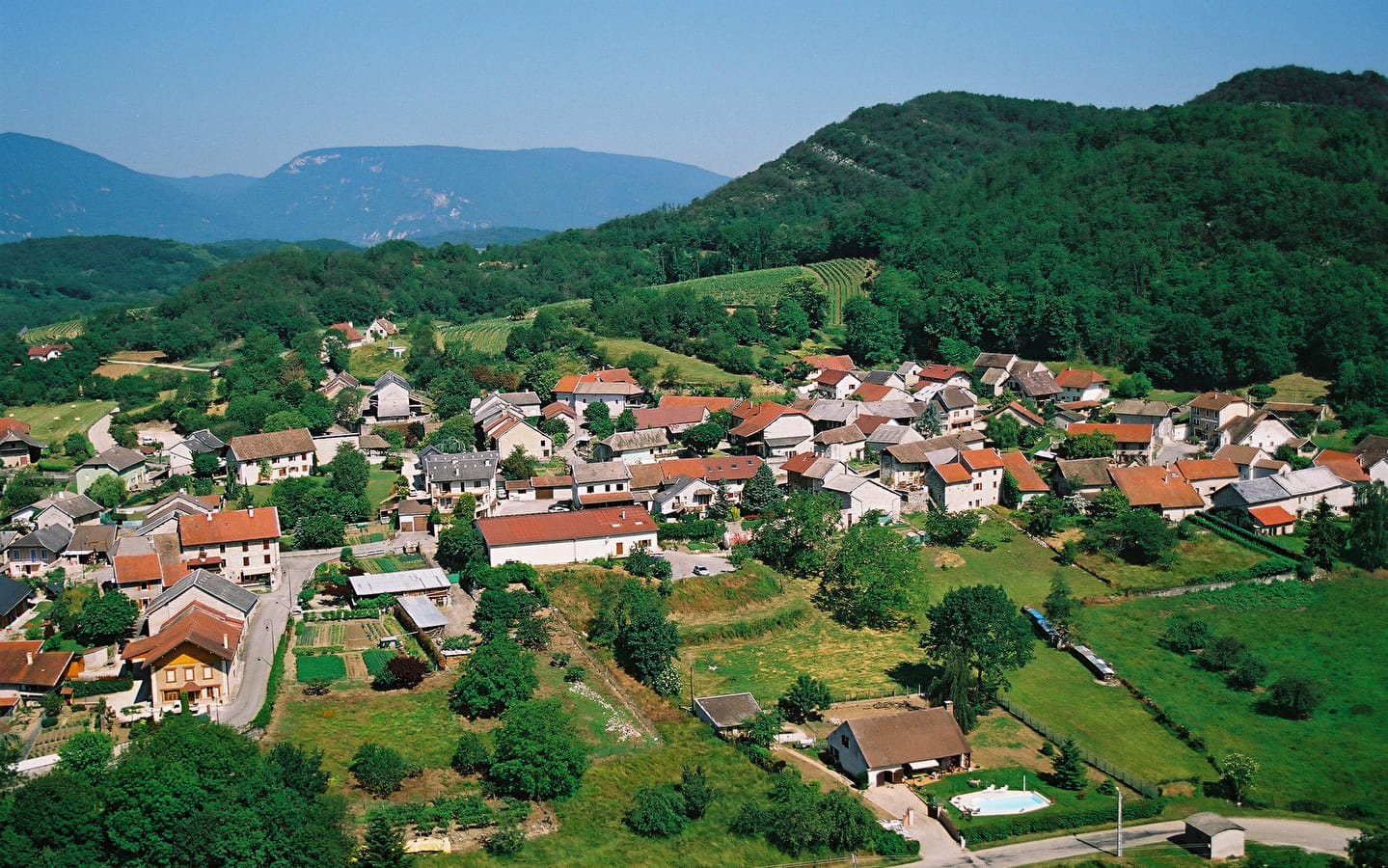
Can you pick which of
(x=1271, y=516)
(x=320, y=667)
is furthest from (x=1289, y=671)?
(x=320, y=667)

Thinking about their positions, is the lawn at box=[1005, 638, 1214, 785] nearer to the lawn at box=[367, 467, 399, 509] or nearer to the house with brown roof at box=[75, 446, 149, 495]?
the lawn at box=[367, 467, 399, 509]

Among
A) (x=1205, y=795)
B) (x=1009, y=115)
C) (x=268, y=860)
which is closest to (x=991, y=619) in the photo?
(x=1205, y=795)

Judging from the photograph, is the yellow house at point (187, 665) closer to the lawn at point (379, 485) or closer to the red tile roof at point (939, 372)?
the lawn at point (379, 485)

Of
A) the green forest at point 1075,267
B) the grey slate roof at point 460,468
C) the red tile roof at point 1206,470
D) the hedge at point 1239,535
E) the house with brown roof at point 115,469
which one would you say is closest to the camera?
the hedge at point 1239,535

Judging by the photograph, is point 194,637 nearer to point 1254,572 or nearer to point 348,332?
point 1254,572

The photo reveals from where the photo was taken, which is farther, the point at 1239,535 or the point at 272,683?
the point at 1239,535

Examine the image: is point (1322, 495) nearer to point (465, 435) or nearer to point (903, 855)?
point (903, 855)

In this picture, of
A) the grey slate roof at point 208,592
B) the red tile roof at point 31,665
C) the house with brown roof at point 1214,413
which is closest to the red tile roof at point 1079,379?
the house with brown roof at point 1214,413
